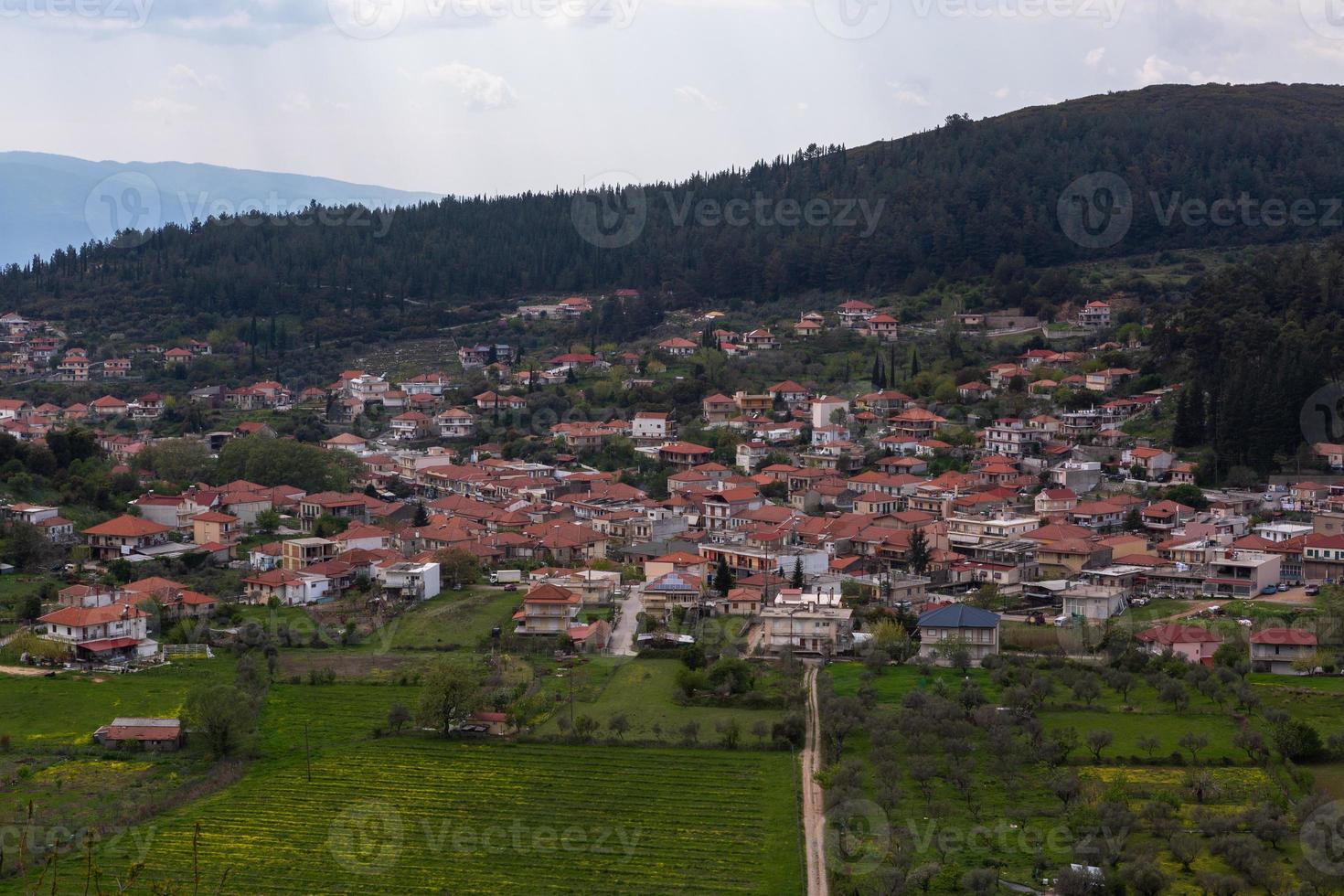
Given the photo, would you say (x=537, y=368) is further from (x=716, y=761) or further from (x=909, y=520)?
(x=716, y=761)

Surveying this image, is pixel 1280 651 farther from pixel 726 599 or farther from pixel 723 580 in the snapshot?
pixel 723 580

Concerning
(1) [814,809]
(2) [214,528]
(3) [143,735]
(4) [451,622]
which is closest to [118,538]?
(2) [214,528]

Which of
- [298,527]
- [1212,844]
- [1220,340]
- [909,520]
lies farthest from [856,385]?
[1212,844]

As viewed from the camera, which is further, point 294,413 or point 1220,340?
point 294,413

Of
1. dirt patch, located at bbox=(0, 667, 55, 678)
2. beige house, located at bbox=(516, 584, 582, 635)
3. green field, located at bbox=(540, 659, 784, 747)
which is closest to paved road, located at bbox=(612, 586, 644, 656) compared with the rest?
beige house, located at bbox=(516, 584, 582, 635)

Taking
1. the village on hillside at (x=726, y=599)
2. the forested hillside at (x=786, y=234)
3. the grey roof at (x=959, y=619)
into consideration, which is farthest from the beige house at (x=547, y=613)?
the forested hillside at (x=786, y=234)

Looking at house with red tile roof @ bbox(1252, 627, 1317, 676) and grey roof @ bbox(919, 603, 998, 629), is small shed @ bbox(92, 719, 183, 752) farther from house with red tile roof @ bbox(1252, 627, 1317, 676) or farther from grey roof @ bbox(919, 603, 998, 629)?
house with red tile roof @ bbox(1252, 627, 1317, 676)
